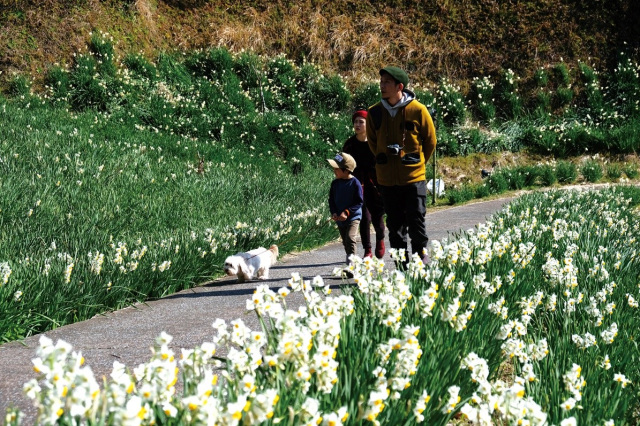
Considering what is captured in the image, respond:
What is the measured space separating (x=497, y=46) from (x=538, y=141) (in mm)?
4104

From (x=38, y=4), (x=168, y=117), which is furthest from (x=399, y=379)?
(x=38, y=4)

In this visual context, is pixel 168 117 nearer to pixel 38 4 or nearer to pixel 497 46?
pixel 38 4

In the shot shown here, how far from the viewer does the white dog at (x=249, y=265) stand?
6332mm

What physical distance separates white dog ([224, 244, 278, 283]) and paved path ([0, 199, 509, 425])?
108mm

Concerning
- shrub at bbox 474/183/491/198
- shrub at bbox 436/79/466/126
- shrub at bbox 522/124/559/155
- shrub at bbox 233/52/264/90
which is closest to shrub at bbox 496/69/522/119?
shrub at bbox 522/124/559/155

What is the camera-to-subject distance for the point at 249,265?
6418 millimetres

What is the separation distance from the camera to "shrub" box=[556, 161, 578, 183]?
1529cm

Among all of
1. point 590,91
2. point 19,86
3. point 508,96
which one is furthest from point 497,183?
point 19,86

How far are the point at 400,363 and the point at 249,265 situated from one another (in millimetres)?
4274

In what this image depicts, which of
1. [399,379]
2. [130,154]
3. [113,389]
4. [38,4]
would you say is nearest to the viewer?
[113,389]

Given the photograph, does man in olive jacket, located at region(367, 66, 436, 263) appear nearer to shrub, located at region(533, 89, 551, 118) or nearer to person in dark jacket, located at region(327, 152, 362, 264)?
person in dark jacket, located at region(327, 152, 362, 264)

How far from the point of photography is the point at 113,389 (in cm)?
166

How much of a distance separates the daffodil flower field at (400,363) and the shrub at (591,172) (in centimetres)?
1098

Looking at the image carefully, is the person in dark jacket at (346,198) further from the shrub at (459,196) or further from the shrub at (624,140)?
the shrub at (624,140)
